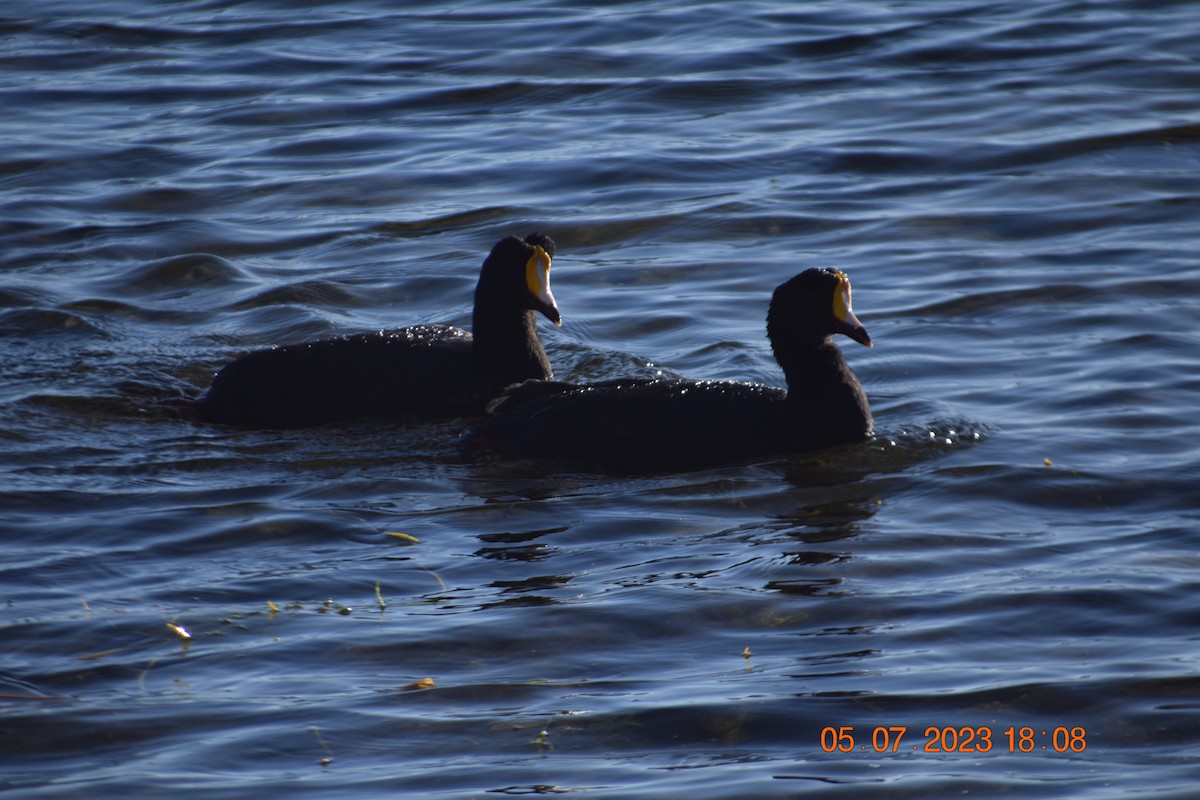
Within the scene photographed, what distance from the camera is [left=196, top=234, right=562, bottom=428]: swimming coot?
10.0 metres

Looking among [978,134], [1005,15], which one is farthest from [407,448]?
[1005,15]

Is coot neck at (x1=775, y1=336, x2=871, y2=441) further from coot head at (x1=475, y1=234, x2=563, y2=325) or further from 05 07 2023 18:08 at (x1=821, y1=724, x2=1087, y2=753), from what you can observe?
05 07 2023 18:08 at (x1=821, y1=724, x2=1087, y2=753)

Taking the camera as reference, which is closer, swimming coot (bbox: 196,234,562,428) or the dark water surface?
the dark water surface

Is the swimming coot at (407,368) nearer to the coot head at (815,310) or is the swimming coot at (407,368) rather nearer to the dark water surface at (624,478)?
the dark water surface at (624,478)

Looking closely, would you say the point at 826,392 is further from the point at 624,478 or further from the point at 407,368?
the point at 407,368

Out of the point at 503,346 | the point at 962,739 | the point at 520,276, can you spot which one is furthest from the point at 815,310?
the point at 962,739

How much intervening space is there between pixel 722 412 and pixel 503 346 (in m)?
1.68

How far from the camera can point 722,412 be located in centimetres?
927

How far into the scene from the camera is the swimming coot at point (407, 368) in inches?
396

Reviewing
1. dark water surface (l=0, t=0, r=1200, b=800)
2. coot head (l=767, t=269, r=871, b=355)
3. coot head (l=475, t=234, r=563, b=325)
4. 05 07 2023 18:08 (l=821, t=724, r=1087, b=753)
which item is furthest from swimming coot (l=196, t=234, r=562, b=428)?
05 07 2023 18:08 (l=821, t=724, r=1087, b=753)

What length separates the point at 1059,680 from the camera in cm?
626

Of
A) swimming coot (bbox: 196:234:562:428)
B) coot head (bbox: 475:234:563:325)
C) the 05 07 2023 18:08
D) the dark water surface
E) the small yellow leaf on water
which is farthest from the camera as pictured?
coot head (bbox: 475:234:563:325)

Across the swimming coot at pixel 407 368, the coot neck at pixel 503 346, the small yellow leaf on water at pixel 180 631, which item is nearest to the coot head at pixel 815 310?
the swimming coot at pixel 407 368

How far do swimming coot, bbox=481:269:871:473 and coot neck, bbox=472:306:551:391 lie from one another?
0.75 meters
